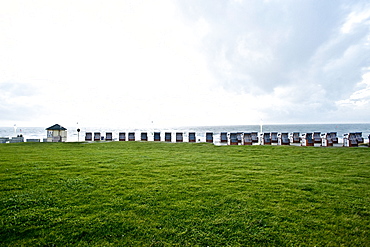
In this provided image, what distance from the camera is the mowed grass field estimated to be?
120 inches

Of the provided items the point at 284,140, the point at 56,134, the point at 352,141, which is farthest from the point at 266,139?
the point at 56,134

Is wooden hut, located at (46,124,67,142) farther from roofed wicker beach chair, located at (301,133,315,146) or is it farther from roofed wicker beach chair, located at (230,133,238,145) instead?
roofed wicker beach chair, located at (301,133,315,146)

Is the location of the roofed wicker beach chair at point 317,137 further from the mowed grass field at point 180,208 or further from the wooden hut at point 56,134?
the wooden hut at point 56,134

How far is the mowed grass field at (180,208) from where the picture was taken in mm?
3059

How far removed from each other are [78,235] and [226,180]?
12.9ft

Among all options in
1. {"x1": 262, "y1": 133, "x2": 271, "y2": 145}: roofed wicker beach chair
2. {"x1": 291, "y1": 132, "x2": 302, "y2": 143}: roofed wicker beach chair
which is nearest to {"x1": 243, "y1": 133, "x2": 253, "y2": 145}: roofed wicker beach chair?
{"x1": 262, "y1": 133, "x2": 271, "y2": 145}: roofed wicker beach chair

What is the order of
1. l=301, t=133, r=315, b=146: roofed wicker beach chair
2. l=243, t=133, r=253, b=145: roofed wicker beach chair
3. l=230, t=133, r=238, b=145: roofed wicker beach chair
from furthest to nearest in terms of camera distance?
l=230, t=133, r=238, b=145: roofed wicker beach chair → l=243, t=133, r=253, b=145: roofed wicker beach chair → l=301, t=133, r=315, b=146: roofed wicker beach chair

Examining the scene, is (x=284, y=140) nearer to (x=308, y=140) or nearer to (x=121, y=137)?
(x=308, y=140)

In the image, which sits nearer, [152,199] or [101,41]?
[152,199]

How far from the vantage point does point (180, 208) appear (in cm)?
393

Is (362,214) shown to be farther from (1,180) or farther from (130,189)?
(1,180)

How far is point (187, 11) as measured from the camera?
57.3 feet

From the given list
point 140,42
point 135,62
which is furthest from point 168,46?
point 135,62

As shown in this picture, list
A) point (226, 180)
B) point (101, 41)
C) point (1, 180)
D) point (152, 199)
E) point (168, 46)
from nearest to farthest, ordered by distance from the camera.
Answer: point (152, 199)
point (1, 180)
point (226, 180)
point (101, 41)
point (168, 46)
